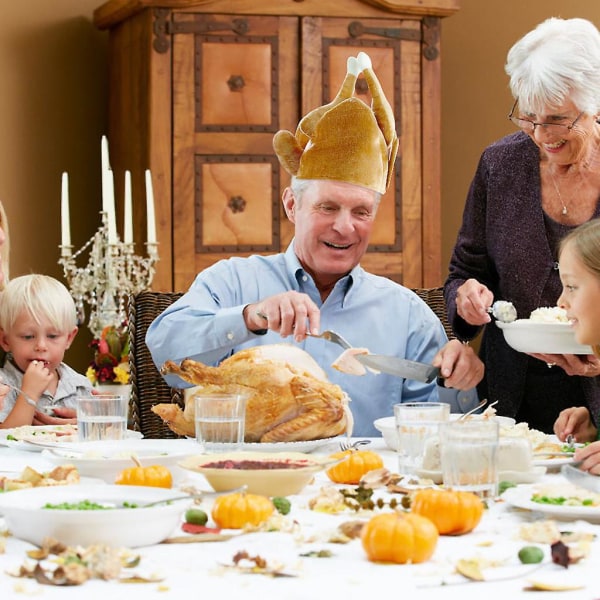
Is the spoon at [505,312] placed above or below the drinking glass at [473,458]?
above

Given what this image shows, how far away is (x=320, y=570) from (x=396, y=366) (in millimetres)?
926

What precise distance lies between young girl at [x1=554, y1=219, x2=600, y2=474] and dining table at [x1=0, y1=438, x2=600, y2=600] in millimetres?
670

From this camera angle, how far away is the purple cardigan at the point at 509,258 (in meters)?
2.54

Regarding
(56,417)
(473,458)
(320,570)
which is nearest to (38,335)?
(56,417)

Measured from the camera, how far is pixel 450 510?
1207 mm

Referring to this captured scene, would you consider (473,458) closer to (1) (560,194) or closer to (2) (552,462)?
(2) (552,462)

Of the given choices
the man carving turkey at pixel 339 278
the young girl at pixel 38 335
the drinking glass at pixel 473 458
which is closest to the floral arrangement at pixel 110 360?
the young girl at pixel 38 335

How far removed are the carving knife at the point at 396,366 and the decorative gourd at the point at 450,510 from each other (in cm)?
71

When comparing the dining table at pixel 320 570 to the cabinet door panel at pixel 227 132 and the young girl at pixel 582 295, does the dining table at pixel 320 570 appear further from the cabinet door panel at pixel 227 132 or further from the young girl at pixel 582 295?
the cabinet door panel at pixel 227 132


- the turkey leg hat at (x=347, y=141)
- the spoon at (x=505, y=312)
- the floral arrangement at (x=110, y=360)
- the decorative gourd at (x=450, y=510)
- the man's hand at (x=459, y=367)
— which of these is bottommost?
the floral arrangement at (x=110, y=360)

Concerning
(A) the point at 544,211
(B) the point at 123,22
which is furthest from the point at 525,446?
(B) the point at 123,22

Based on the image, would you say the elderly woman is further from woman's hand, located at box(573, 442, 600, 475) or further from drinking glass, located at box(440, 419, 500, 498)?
drinking glass, located at box(440, 419, 500, 498)

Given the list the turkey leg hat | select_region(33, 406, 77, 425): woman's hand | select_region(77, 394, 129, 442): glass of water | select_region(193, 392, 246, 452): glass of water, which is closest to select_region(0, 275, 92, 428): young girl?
select_region(33, 406, 77, 425): woman's hand

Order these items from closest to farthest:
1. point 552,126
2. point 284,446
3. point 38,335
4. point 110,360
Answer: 1. point 284,446
2. point 552,126
3. point 38,335
4. point 110,360
